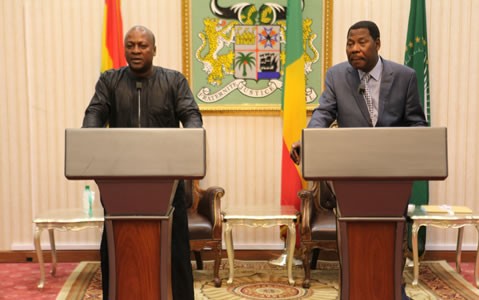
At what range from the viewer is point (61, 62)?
17.5ft

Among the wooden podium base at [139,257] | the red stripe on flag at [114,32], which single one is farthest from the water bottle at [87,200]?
the wooden podium base at [139,257]

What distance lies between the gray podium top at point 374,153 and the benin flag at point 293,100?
116 inches

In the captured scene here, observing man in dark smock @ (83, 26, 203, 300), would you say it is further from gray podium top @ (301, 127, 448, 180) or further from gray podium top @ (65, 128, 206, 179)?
gray podium top @ (301, 127, 448, 180)

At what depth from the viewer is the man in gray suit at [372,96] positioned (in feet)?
9.36

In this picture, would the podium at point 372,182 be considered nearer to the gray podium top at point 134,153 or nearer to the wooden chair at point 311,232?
the gray podium top at point 134,153

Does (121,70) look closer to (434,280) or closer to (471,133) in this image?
(434,280)

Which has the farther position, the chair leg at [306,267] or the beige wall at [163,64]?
the beige wall at [163,64]

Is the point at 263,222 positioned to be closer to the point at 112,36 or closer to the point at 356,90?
the point at 356,90

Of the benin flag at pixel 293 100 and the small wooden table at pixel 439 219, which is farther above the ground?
the benin flag at pixel 293 100

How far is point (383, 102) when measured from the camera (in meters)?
2.87

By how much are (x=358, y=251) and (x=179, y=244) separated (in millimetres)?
1283

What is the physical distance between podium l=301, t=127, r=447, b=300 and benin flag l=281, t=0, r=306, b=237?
2749 mm

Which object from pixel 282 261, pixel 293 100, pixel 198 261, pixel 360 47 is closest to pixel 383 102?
pixel 360 47

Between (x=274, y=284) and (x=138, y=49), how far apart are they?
2.50 metres
